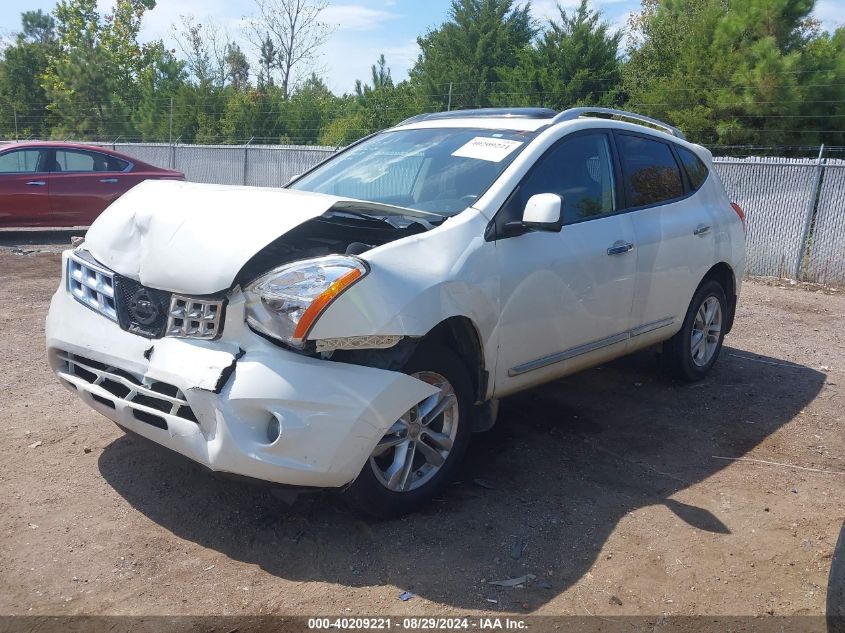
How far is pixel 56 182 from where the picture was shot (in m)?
11.6

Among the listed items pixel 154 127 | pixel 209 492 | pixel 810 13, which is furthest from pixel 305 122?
pixel 209 492

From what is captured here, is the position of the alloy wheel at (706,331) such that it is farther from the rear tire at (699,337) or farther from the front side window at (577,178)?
Result: the front side window at (577,178)

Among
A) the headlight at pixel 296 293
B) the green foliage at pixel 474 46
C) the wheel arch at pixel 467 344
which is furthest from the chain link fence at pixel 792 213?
the green foliage at pixel 474 46

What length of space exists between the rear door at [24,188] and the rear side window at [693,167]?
9.46 metres

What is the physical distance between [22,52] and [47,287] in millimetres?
38626

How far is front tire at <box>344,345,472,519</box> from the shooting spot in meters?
3.44

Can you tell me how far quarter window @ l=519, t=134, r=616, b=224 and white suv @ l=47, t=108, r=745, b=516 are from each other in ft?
0.04

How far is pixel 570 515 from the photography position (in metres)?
3.76

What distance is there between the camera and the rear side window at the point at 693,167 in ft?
18.6

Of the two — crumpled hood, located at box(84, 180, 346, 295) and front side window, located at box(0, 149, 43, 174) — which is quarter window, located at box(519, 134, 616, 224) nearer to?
crumpled hood, located at box(84, 180, 346, 295)

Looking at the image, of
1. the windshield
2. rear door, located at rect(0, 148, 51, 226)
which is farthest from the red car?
the windshield

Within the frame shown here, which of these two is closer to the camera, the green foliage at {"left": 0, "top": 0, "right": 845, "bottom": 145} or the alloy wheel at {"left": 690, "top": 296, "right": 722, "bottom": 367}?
the alloy wheel at {"left": 690, "top": 296, "right": 722, "bottom": 367}

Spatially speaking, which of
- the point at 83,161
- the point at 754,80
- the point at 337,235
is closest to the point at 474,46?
the point at 754,80

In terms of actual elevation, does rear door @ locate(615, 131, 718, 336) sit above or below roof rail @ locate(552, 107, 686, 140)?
below
